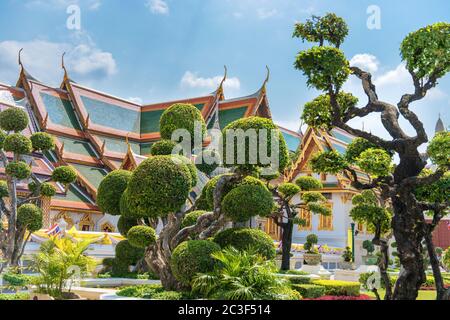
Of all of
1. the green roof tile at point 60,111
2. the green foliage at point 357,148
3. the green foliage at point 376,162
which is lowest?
the green foliage at point 376,162

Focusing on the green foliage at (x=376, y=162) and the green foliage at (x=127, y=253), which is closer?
the green foliage at (x=376, y=162)

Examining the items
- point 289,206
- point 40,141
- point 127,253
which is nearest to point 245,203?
point 127,253

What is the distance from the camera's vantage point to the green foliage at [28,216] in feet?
55.1

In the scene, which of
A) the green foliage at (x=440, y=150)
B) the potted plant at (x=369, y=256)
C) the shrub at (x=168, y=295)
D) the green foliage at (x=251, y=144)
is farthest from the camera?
the potted plant at (x=369, y=256)

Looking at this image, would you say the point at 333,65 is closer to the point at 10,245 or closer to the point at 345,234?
the point at 10,245

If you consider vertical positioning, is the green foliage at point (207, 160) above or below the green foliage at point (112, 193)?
above

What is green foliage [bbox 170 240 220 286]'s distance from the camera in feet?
34.3

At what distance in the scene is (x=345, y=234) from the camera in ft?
102

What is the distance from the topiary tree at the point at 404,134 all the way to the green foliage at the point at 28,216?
34.3 ft

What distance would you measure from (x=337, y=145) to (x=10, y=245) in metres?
21.7

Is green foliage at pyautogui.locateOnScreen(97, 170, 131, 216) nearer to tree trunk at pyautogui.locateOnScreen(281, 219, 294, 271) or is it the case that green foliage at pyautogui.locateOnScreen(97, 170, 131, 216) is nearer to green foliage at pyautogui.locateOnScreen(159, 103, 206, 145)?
green foliage at pyautogui.locateOnScreen(159, 103, 206, 145)

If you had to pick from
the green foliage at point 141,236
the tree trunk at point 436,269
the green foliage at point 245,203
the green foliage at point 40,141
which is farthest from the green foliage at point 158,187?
the green foliage at point 40,141

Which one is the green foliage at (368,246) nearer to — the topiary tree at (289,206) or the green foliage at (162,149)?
the topiary tree at (289,206)

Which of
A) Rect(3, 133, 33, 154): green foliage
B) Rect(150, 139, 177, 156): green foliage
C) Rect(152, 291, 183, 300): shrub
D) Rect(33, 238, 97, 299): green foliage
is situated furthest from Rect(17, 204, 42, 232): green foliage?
Rect(152, 291, 183, 300): shrub
